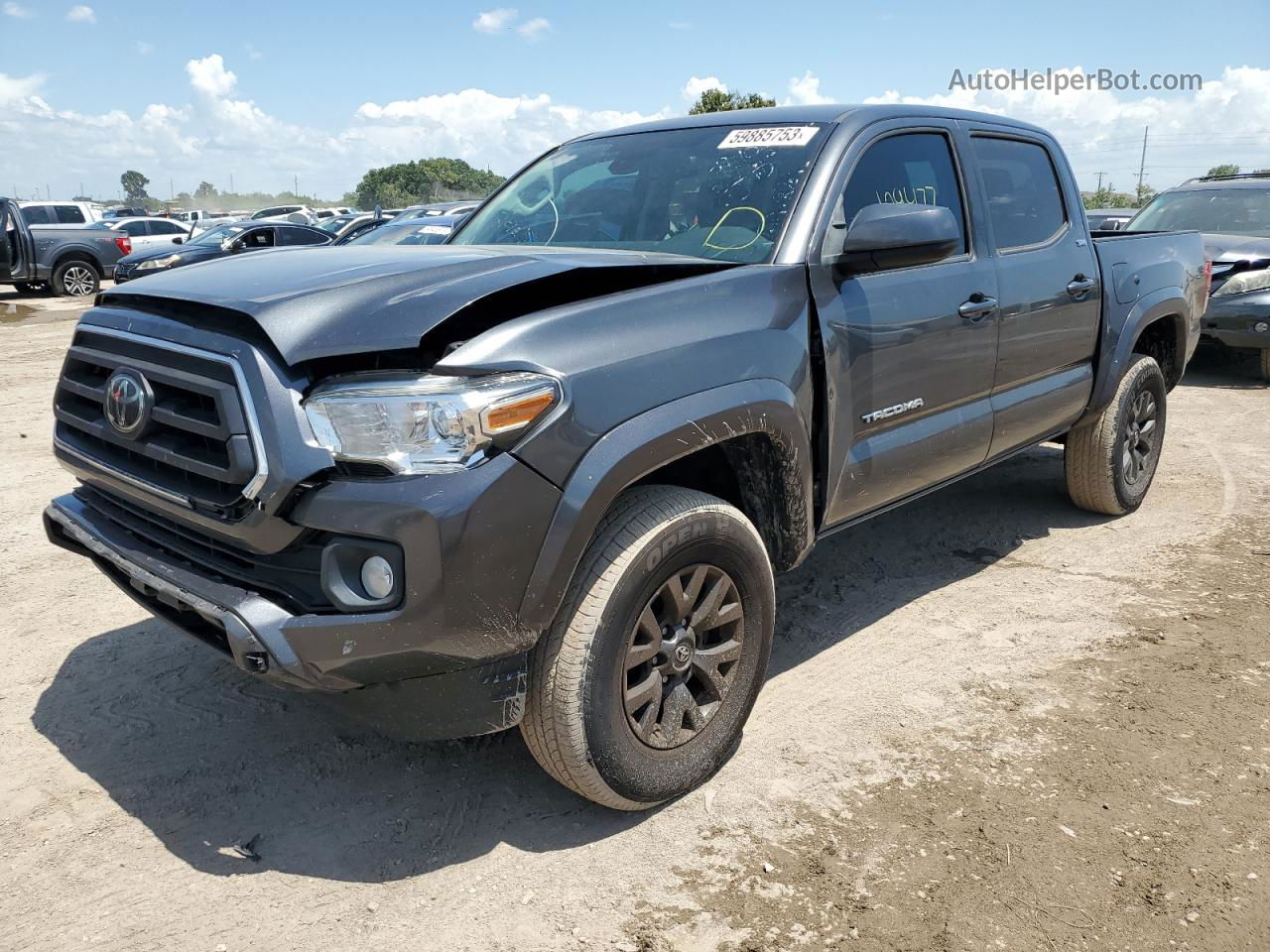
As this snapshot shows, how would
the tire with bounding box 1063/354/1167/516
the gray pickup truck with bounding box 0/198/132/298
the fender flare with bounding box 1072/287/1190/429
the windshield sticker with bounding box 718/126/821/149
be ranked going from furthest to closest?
the gray pickup truck with bounding box 0/198/132/298
the tire with bounding box 1063/354/1167/516
the fender flare with bounding box 1072/287/1190/429
the windshield sticker with bounding box 718/126/821/149

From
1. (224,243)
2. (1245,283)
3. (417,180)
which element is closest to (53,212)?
(224,243)

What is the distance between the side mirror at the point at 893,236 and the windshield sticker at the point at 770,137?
393mm

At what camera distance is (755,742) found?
10.4 feet

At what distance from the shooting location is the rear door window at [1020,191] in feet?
13.5

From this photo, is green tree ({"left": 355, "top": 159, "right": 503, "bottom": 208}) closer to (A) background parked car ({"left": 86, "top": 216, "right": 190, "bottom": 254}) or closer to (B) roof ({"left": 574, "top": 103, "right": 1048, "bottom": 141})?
(A) background parked car ({"left": 86, "top": 216, "right": 190, "bottom": 254})

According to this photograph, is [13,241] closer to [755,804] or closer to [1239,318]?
[1239,318]

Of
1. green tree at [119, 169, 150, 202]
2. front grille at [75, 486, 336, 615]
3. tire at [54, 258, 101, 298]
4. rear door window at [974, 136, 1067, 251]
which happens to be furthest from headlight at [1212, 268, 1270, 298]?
green tree at [119, 169, 150, 202]

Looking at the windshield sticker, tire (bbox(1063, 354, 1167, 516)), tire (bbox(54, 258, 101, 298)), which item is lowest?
tire (bbox(1063, 354, 1167, 516))

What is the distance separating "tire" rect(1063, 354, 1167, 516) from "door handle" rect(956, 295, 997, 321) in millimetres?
1534

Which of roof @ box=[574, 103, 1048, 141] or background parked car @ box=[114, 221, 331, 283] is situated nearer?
roof @ box=[574, 103, 1048, 141]

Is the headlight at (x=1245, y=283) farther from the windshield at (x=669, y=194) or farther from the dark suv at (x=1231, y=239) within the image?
the windshield at (x=669, y=194)

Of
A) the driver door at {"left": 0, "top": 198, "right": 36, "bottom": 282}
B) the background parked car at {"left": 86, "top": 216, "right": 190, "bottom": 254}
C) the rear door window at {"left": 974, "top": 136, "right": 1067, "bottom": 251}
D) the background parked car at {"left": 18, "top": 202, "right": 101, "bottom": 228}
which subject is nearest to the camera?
the rear door window at {"left": 974, "top": 136, "right": 1067, "bottom": 251}

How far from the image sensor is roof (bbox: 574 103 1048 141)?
356 centimetres

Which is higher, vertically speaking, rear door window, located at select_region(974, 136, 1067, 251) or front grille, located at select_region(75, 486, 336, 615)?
rear door window, located at select_region(974, 136, 1067, 251)
